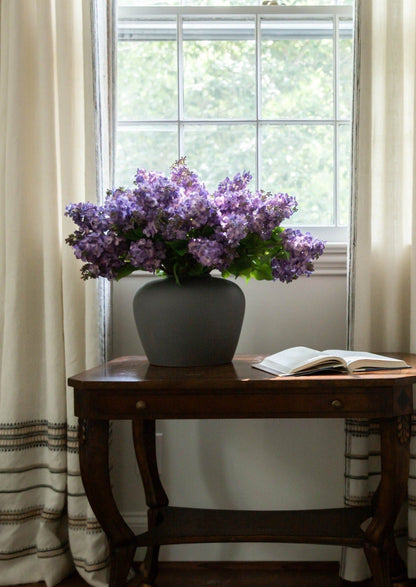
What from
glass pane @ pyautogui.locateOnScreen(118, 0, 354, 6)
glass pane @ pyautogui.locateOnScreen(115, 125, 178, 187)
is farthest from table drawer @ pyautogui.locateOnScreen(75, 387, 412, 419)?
glass pane @ pyautogui.locateOnScreen(118, 0, 354, 6)

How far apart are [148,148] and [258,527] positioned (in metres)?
1.38

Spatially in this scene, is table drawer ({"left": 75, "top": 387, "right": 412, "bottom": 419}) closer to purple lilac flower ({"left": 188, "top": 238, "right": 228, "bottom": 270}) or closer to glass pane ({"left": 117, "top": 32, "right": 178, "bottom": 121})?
purple lilac flower ({"left": 188, "top": 238, "right": 228, "bottom": 270})

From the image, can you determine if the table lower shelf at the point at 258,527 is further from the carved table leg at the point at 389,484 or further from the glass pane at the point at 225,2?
the glass pane at the point at 225,2

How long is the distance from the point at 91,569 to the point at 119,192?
120 centimetres

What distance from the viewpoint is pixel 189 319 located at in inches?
66.1

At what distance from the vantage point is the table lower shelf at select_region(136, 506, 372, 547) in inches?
67.0

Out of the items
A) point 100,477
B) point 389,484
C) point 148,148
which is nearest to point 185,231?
point 100,477

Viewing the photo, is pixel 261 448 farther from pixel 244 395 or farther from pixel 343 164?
pixel 343 164

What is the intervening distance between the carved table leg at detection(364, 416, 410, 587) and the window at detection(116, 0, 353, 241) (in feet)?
3.21

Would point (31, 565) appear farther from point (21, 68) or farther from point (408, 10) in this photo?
point (408, 10)

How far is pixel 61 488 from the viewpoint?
2078mm

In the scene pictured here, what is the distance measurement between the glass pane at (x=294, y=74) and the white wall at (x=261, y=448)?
1.89ft

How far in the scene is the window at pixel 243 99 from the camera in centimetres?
238

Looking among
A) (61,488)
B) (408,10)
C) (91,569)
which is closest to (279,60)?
(408,10)
